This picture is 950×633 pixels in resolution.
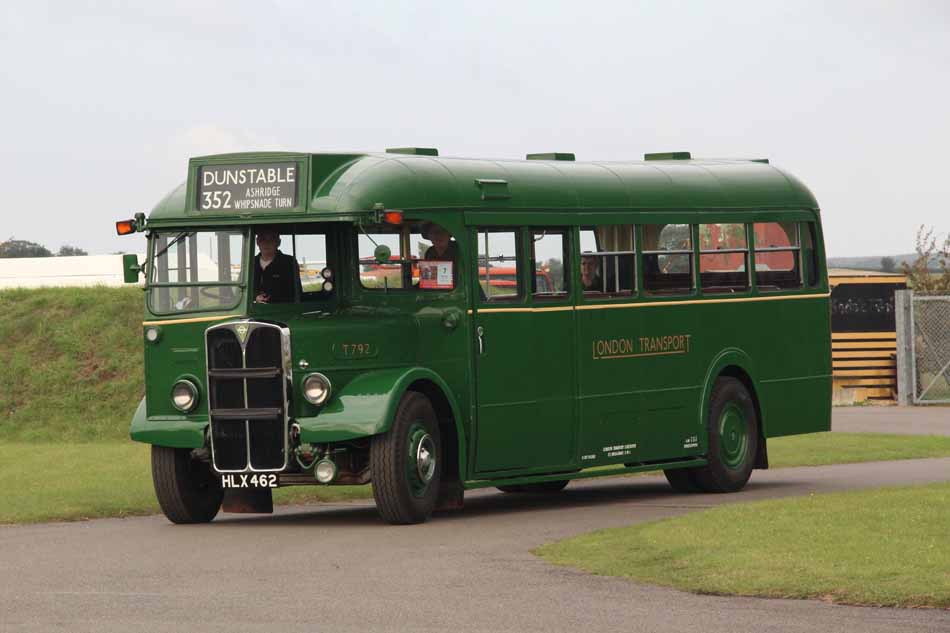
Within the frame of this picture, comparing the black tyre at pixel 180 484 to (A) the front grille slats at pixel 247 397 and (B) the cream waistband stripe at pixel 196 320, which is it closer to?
(A) the front grille slats at pixel 247 397

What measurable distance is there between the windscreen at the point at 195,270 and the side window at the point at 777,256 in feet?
20.8

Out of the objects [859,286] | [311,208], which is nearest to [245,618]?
[311,208]

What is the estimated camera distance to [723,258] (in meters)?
20.2

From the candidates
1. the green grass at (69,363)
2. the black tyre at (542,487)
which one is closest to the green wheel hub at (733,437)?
the black tyre at (542,487)

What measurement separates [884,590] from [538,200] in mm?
7507

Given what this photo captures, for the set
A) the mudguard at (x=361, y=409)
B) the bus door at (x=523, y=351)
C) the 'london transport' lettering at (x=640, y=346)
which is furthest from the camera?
the 'london transport' lettering at (x=640, y=346)

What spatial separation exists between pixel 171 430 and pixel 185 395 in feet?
1.01

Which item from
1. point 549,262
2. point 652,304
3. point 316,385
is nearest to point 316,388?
point 316,385

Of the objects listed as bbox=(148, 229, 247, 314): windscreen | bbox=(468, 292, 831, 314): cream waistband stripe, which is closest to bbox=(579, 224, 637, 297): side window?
bbox=(468, 292, 831, 314): cream waistband stripe

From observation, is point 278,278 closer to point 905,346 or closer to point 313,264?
point 313,264

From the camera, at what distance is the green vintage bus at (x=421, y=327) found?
1622 centimetres

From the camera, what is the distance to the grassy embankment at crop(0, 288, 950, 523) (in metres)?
20.2

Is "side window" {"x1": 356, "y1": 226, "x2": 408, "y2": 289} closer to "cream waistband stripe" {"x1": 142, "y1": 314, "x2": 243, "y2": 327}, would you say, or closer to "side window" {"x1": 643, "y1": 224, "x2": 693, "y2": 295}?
"cream waistband stripe" {"x1": 142, "y1": 314, "x2": 243, "y2": 327}

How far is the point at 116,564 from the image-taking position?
542 inches
